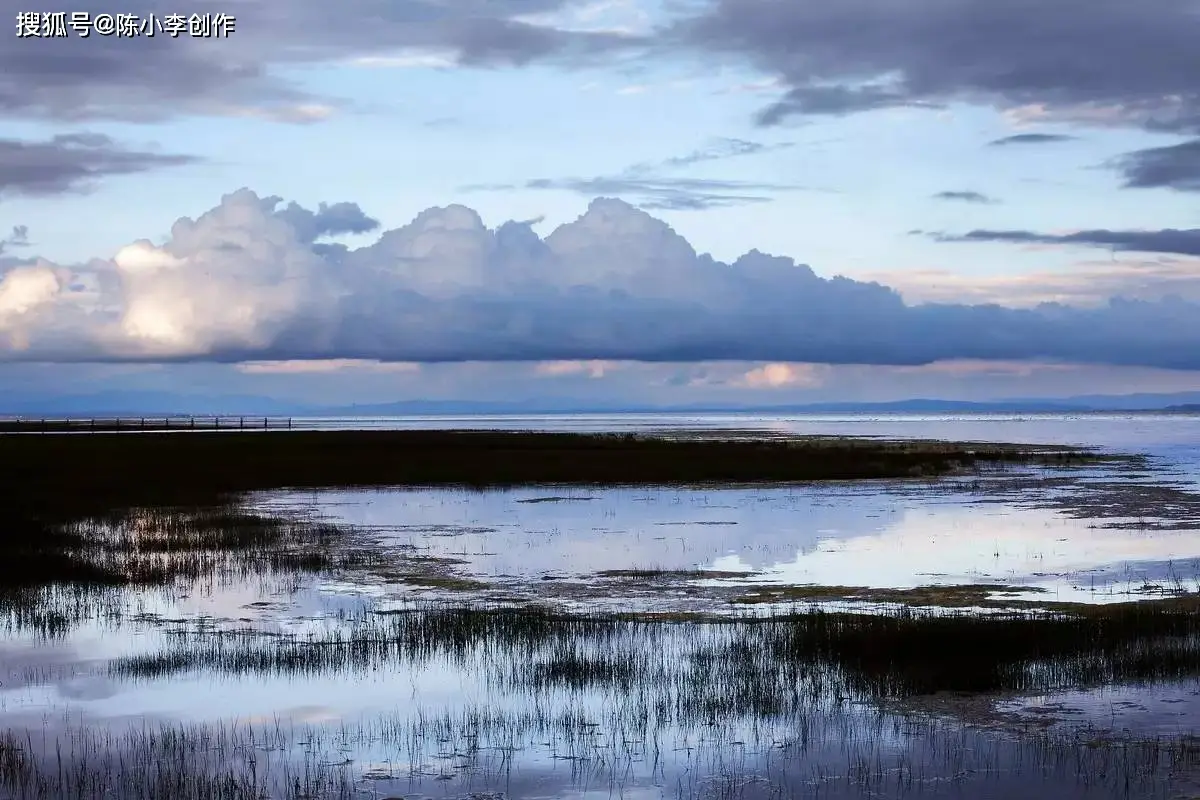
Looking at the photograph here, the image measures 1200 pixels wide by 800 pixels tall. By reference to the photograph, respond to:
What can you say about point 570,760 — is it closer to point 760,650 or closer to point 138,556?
point 760,650

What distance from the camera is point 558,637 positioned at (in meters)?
19.4

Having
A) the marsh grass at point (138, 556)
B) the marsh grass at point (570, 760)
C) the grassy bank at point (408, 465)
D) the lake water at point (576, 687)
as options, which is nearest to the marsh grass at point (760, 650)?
the lake water at point (576, 687)

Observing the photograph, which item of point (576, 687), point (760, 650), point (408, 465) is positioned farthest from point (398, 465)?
point (576, 687)

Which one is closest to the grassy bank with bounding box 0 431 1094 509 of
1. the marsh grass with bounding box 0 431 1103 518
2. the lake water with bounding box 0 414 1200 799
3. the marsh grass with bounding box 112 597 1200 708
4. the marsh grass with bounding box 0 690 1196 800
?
the marsh grass with bounding box 0 431 1103 518

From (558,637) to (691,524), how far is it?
19.1m

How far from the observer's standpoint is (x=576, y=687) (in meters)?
16.2

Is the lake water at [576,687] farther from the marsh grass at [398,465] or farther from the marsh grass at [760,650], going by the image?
the marsh grass at [398,465]

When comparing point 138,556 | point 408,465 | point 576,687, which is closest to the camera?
point 576,687

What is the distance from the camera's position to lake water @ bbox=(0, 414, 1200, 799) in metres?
12.4

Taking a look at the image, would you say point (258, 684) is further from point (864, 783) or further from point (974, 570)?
point (974, 570)

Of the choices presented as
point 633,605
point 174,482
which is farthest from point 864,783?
point 174,482

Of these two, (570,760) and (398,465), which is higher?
(570,760)

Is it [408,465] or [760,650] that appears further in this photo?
[408,465]

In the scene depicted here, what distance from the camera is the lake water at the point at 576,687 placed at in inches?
487
